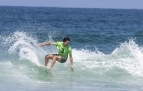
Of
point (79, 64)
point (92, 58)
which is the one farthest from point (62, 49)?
point (92, 58)

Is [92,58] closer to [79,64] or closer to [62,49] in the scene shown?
[79,64]

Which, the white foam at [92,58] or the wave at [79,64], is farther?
the white foam at [92,58]

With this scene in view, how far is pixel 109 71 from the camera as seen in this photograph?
16078mm

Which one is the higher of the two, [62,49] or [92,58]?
[92,58]

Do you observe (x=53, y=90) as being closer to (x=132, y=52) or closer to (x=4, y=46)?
(x=132, y=52)

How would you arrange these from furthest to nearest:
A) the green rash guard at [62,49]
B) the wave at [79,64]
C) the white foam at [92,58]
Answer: the white foam at [92,58], the wave at [79,64], the green rash guard at [62,49]

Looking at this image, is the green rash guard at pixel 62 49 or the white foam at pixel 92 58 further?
the white foam at pixel 92 58

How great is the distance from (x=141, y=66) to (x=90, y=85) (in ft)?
14.3

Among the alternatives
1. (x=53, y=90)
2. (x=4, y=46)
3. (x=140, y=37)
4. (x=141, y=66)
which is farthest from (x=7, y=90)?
(x=140, y=37)

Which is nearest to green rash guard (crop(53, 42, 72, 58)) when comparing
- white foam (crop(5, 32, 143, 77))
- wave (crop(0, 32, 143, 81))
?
wave (crop(0, 32, 143, 81))

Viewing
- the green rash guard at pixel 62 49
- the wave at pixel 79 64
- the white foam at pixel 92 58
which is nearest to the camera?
the green rash guard at pixel 62 49

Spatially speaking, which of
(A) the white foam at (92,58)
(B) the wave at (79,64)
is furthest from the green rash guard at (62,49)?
(A) the white foam at (92,58)

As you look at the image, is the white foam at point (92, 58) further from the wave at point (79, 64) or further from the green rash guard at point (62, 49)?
the green rash guard at point (62, 49)

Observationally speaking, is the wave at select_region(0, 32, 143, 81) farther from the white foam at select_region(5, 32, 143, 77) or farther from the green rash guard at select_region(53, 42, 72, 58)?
the green rash guard at select_region(53, 42, 72, 58)
